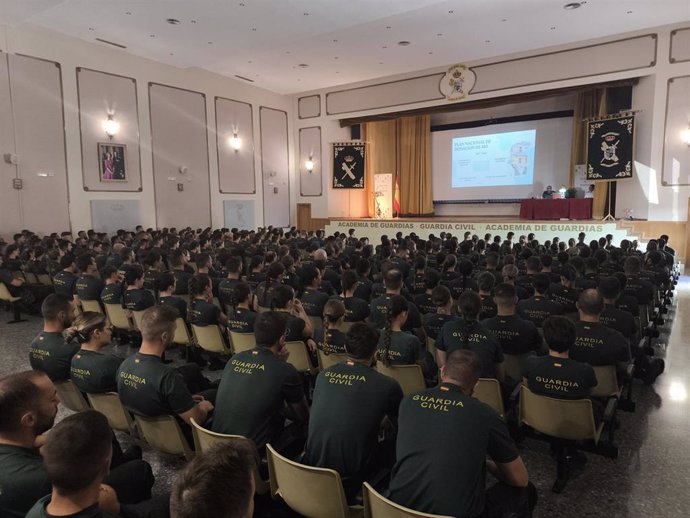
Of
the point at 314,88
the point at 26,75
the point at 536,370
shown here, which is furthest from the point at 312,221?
the point at 536,370

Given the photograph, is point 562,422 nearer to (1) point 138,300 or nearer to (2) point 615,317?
(2) point 615,317

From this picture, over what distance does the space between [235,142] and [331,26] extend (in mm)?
6212

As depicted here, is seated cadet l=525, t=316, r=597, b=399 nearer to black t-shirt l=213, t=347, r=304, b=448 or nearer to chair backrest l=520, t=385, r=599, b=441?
chair backrest l=520, t=385, r=599, b=441

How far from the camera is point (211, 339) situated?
4465 mm

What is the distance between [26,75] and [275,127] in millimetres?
8036

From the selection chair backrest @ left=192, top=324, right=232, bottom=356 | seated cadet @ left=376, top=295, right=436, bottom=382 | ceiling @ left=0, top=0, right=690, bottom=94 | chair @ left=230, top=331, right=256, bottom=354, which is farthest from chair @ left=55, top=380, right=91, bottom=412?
ceiling @ left=0, top=0, right=690, bottom=94

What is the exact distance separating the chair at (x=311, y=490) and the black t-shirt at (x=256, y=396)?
317mm

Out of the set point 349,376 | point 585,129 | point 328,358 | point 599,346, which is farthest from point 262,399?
point 585,129

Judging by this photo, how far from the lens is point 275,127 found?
56.5 feet

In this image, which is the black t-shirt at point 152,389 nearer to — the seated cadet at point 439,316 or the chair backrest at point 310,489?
the chair backrest at point 310,489

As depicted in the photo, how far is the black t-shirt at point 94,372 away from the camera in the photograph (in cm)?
285

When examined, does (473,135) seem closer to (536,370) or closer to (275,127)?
(275,127)

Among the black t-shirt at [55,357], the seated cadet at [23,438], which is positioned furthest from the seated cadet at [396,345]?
the black t-shirt at [55,357]

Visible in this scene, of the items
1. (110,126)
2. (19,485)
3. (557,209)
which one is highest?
(110,126)
